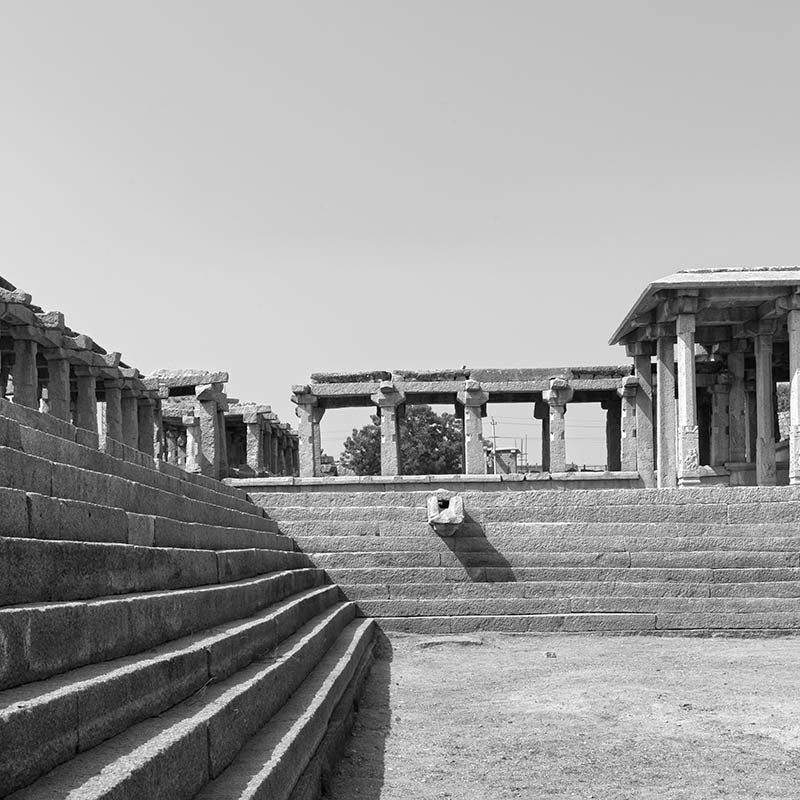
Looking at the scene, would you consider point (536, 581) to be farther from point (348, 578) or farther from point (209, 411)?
point (209, 411)

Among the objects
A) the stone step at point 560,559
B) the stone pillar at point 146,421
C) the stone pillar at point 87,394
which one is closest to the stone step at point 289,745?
the stone step at point 560,559

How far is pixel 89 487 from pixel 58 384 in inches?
651

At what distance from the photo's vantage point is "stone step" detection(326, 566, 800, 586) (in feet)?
45.0

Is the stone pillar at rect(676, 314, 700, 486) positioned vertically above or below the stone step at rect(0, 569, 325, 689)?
above

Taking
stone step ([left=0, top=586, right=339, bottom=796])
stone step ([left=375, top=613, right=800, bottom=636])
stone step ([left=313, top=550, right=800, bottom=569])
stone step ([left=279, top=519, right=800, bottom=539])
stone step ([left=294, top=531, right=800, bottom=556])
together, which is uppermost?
stone step ([left=0, top=586, right=339, bottom=796])

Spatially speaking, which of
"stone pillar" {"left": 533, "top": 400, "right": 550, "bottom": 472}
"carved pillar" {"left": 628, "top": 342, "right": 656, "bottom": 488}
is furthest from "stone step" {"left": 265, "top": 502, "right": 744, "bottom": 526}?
"stone pillar" {"left": 533, "top": 400, "right": 550, "bottom": 472}

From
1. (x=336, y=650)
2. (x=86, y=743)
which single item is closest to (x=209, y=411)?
(x=336, y=650)

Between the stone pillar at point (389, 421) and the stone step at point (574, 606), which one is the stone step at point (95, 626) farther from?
the stone pillar at point (389, 421)

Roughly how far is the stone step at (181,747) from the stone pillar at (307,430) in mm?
20664

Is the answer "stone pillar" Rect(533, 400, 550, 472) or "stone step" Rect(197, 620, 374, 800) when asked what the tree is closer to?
"stone pillar" Rect(533, 400, 550, 472)

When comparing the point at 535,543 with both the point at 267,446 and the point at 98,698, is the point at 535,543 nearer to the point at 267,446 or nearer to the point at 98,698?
the point at 98,698

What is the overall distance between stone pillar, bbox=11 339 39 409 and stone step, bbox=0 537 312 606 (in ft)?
44.6

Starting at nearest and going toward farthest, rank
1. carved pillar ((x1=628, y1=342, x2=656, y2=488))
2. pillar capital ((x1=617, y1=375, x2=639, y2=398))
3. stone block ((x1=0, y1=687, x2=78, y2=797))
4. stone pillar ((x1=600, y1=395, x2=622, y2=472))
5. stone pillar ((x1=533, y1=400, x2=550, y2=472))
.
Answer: stone block ((x1=0, y1=687, x2=78, y2=797))
carved pillar ((x1=628, y1=342, x2=656, y2=488))
pillar capital ((x1=617, y1=375, x2=639, y2=398))
stone pillar ((x1=533, y1=400, x2=550, y2=472))
stone pillar ((x1=600, y1=395, x2=622, y2=472))

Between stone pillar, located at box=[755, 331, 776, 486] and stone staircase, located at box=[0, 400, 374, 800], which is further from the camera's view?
stone pillar, located at box=[755, 331, 776, 486]
